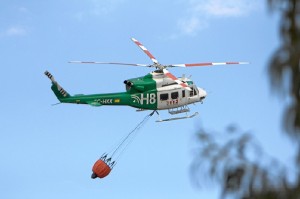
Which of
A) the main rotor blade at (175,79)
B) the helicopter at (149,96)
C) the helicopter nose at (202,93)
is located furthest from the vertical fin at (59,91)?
the helicopter nose at (202,93)

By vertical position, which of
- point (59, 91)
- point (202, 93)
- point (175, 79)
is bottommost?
point (202, 93)

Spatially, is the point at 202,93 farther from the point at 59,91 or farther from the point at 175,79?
the point at 59,91

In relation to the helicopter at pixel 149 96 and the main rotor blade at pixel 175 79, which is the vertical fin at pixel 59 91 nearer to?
the helicopter at pixel 149 96

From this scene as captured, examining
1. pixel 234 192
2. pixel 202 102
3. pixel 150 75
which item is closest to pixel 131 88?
pixel 150 75

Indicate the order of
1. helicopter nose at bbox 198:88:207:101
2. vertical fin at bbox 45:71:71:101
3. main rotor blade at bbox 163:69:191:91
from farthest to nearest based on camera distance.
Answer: helicopter nose at bbox 198:88:207:101 < vertical fin at bbox 45:71:71:101 < main rotor blade at bbox 163:69:191:91

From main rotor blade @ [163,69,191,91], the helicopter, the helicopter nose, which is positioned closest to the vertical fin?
the helicopter

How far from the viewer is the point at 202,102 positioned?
42.6 m

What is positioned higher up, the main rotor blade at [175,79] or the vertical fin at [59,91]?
the main rotor blade at [175,79]

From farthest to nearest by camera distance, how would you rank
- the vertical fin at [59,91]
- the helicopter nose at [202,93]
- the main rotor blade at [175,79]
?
the helicopter nose at [202,93], the vertical fin at [59,91], the main rotor blade at [175,79]

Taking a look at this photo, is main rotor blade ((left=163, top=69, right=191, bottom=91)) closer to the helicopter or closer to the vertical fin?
the helicopter

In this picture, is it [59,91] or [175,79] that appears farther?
[59,91]

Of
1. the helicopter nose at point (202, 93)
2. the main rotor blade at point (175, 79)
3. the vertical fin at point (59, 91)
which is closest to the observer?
the main rotor blade at point (175, 79)

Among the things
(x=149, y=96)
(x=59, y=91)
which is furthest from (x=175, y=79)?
(x=59, y=91)

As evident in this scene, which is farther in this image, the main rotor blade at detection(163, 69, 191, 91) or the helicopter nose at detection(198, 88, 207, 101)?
the helicopter nose at detection(198, 88, 207, 101)
